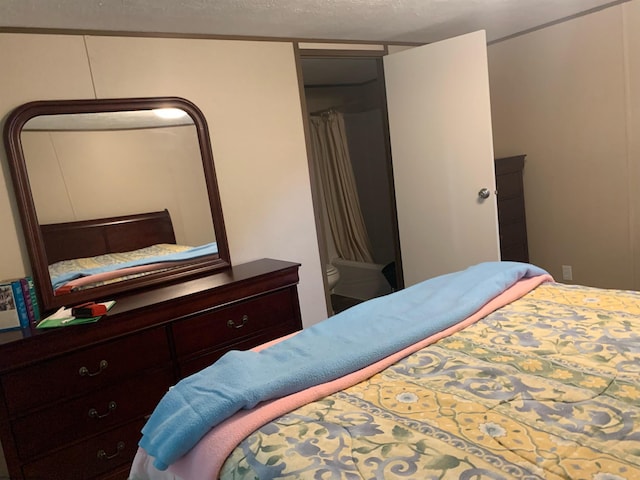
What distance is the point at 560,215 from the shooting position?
147 inches

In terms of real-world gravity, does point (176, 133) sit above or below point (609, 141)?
above

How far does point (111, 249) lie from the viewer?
252 centimetres

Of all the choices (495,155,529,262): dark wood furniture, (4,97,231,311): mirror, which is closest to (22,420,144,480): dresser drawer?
(4,97,231,311): mirror

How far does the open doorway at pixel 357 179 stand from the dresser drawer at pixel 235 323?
180 cm

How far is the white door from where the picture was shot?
3.22 metres

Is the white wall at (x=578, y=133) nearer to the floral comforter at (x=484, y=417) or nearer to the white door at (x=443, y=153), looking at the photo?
the white door at (x=443, y=153)

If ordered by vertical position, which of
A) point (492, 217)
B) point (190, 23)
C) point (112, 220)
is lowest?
point (492, 217)

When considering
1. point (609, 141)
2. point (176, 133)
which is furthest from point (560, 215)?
point (176, 133)

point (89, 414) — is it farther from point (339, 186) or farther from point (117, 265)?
point (339, 186)

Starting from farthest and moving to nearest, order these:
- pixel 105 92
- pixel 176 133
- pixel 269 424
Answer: pixel 176 133, pixel 105 92, pixel 269 424

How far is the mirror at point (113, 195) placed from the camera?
2287mm

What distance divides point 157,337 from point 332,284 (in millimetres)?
1830

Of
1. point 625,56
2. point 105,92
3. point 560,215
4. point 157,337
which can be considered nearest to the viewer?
point 157,337

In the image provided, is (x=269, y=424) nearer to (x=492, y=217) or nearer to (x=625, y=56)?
(x=492, y=217)
